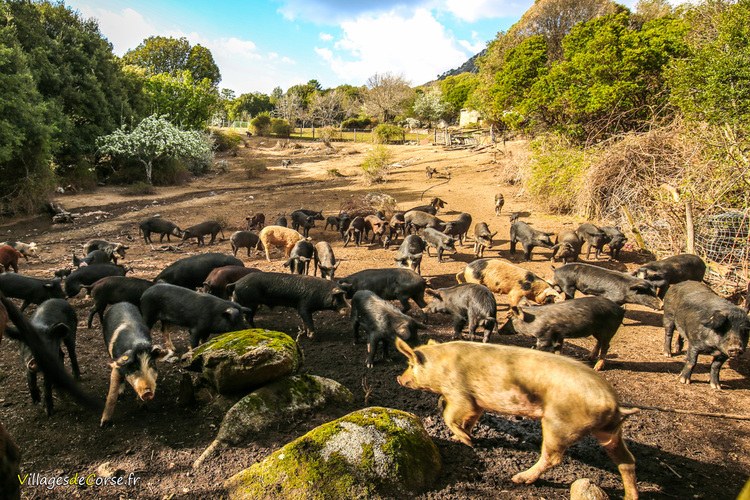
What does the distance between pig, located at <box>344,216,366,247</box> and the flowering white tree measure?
58.2 ft

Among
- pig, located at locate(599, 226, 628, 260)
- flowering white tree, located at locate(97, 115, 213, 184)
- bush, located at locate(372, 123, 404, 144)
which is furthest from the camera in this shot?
bush, located at locate(372, 123, 404, 144)

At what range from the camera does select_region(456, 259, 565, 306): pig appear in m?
8.64

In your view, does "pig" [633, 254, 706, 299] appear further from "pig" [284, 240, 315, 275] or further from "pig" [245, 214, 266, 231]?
"pig" [245, 214, 266, 231]

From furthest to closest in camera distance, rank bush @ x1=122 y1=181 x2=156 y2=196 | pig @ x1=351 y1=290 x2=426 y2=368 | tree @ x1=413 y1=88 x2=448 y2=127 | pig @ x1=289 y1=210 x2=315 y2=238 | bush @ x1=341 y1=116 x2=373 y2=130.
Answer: bush @ x1=341 y1=116 x2=373 y2=130
tree @ x1=413 y1=88 x2=448 y2=127
bush @ x1=122 y1=181 x2=156 y2=196
pig @ x1=289 y1=210 x2=315 y2=238
pig @ x1=351 y1=290 x2=426 y2=368

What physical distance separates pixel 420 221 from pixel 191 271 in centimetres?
850

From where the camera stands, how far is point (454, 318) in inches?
306

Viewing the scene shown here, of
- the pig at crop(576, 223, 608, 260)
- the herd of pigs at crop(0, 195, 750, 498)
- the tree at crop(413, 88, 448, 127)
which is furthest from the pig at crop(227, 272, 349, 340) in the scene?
the tree at crop(413, 88, 448, 127)

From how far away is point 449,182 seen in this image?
26.7 metres

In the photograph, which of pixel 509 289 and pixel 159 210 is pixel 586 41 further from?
pixel 159 210

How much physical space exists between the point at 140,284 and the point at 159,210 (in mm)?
14296

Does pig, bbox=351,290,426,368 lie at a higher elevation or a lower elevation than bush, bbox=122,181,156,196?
lower

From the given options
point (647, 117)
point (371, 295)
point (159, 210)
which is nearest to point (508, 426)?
point (371, 295)

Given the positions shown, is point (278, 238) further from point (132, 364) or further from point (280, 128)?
point (280, 128)

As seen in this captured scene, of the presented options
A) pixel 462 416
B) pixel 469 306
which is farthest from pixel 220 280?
pixel 462 416
